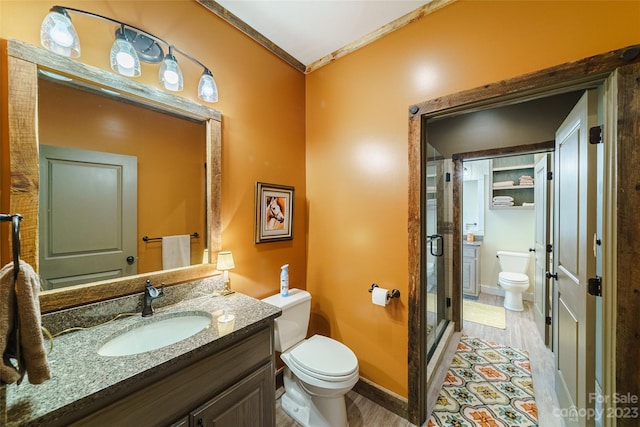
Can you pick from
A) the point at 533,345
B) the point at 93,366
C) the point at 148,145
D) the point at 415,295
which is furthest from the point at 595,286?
the point at 148,145

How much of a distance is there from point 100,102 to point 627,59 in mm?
2395

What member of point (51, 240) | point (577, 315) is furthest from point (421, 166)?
point (51, 240)

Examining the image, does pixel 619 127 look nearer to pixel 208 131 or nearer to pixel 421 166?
pixel 421 166

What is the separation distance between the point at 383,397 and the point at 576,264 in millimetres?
1516

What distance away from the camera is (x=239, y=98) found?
5.65 ft

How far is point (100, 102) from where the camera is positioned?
1.17 metres

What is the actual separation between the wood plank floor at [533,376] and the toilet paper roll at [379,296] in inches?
30.8

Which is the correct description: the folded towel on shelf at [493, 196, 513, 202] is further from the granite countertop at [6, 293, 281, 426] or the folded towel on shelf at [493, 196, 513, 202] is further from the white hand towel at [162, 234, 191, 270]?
the white hand towel at [162, 234, 191, 270]

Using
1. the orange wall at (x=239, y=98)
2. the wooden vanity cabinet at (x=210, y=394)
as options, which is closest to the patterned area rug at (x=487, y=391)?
the wooden vanity cabinet at (x=210, y=394)

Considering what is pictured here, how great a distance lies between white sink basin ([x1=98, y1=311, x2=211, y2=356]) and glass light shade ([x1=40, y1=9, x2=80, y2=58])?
1241 millimetres

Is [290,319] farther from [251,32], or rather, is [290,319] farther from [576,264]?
[251,32]

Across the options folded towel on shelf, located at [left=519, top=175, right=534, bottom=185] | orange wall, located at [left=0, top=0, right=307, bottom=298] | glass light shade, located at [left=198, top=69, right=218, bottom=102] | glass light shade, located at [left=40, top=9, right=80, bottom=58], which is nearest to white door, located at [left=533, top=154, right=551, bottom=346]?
folded towel on shelf, located at [left=519, top=175, right=534, bottom=185]

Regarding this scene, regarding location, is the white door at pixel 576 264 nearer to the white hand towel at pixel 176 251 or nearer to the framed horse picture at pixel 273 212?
the framed horse picture at pixel 273 212

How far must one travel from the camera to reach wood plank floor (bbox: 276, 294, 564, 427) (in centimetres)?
165
